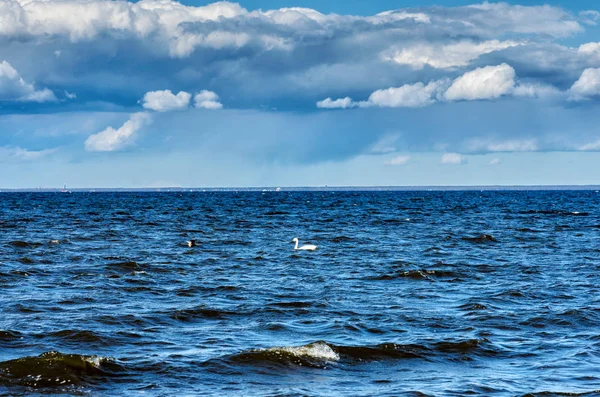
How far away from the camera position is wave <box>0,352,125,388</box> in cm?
1363

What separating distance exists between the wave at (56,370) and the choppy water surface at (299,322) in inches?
1.4

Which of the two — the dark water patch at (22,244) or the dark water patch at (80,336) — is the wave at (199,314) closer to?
the dark water patch at (80,336)

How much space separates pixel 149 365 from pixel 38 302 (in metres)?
8.16

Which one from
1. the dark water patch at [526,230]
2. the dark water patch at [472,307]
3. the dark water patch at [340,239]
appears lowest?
the dark water patch at [472,307]

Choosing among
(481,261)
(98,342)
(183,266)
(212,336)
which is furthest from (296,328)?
(481,261)

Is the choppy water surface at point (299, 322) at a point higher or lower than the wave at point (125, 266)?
lower

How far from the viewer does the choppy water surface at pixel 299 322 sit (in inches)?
550

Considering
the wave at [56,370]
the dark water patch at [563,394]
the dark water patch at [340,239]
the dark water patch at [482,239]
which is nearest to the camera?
the dark water patch at [563,394]

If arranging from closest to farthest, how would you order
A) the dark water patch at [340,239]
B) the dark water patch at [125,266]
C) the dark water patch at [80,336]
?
the dark water patch at [80,336] < the dark water patch at [125,266] < the dark water patch at [340,239]

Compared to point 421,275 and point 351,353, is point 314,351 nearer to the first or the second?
point 351,353

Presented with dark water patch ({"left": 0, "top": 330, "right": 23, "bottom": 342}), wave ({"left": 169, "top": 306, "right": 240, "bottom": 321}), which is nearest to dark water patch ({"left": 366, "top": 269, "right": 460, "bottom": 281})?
wave ({"left": 169, "top": 306, "right": 240, "bottom": 321})

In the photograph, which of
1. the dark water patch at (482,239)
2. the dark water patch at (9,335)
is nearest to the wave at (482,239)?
the dark water patch at (482,239)

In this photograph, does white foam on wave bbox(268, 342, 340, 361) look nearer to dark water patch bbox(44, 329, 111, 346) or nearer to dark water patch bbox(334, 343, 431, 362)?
dark water patch bbox(334, 343, 431, 362)

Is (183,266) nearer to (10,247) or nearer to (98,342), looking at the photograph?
(10,247)
